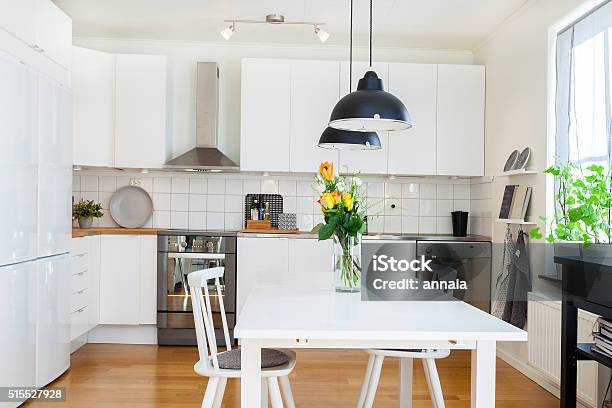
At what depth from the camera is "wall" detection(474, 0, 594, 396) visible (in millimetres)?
4273

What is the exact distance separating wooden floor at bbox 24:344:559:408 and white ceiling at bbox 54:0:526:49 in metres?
2.66

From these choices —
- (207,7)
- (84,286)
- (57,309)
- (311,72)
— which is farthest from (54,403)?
(311,72)

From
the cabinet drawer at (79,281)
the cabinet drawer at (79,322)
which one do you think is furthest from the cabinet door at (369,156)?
the cabinet drawer at (79,322)

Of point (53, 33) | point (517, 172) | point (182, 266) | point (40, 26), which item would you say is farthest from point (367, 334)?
point (182, 266)

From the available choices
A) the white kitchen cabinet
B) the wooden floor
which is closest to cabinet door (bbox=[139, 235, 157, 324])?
the white kitchen cabinet

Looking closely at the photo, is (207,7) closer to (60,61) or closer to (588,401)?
(60,61)

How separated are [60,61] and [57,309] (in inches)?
63.3

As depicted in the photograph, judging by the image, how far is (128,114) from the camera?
5.45m

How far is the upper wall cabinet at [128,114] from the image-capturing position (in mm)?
5398

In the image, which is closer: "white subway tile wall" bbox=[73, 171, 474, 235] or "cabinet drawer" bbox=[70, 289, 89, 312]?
"cabinet drawer" bbox=[70, 289, 89, 312]

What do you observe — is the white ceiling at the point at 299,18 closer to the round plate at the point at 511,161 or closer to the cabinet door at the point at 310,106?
the cabinet door at the point at 310,106

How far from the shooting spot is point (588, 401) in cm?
351

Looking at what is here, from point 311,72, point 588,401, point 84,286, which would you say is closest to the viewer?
point 588,401

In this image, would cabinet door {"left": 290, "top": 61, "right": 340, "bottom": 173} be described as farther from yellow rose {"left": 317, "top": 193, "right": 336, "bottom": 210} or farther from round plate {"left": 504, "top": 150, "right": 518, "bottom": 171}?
yellow rose {"left": 317, "top": 193, "right": 336, "bottom": 210}
